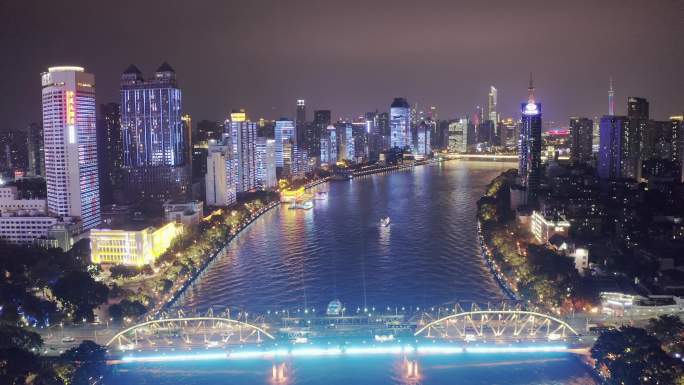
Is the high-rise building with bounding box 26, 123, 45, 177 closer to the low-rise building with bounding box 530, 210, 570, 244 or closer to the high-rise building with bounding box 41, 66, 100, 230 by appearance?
the high-rise building with bounding box 41, 66, 100, 230

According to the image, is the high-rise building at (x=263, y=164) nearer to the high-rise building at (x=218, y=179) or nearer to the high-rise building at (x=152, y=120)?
the high-rise building at (x=152, y=120)

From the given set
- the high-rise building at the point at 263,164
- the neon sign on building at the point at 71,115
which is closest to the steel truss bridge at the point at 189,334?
the neon sign on building at the point at 71,115

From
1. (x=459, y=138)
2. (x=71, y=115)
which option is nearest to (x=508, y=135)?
(x=459, y=138)

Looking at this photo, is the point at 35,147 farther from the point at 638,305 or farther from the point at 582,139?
the point at 582,139

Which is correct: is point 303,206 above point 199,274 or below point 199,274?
above

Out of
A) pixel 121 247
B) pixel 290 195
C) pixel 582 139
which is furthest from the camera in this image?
pixel 582 139

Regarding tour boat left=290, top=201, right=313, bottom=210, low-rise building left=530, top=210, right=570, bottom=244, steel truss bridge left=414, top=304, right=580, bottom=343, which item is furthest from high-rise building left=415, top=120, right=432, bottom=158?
steel truss bridge left=414, top=304, right=580, bottom=343

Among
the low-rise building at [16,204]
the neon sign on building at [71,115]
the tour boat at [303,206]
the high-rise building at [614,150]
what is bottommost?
the tour boat at [303,206]
